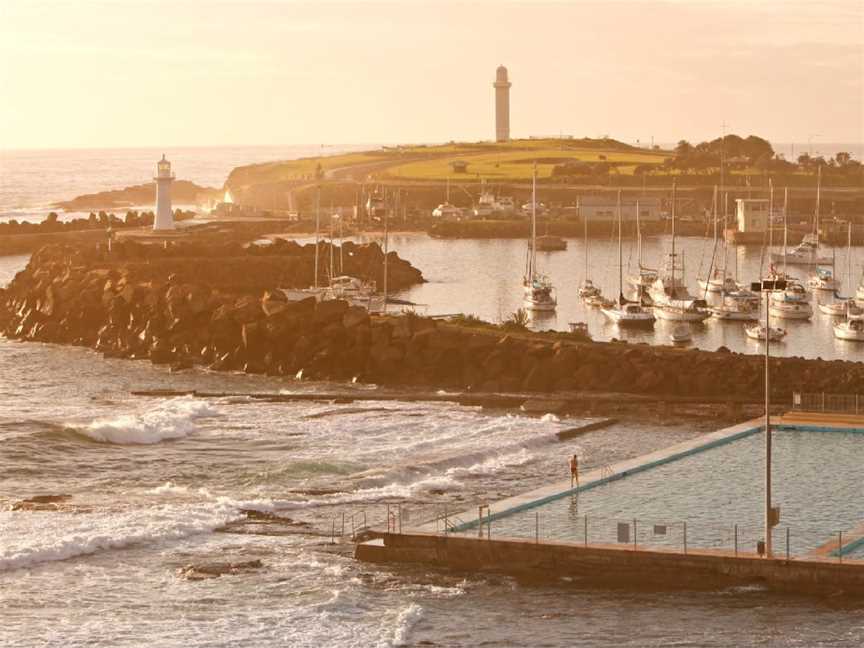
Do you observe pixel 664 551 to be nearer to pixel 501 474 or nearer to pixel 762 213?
pixel 501 474

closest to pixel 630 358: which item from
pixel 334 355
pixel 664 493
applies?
pixel 334 355

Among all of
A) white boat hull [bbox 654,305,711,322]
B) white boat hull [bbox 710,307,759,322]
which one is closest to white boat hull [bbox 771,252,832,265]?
white boat hull [bbox 710,307,759,322]

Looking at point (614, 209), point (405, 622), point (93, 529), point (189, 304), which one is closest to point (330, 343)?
point (189, 304)

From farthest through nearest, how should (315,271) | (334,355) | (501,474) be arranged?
(315,271) → (334,355) → (501,474)

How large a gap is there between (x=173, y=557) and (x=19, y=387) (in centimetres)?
2905

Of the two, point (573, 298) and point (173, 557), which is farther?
point (573, 298)

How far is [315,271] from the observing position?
294 ft

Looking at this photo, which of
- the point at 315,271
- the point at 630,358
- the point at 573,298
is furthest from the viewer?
the point at 573,298

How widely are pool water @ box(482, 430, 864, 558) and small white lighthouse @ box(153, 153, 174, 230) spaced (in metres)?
62.9

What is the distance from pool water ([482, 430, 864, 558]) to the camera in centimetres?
3578

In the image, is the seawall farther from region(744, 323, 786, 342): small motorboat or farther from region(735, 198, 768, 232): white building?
region(735, 198, 768, 232): white building

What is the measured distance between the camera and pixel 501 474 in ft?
149

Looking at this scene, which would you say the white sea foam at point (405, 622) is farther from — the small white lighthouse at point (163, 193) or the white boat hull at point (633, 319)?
the small white lighthouse at point (163, 193)

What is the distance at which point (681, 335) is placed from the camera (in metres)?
78.1
